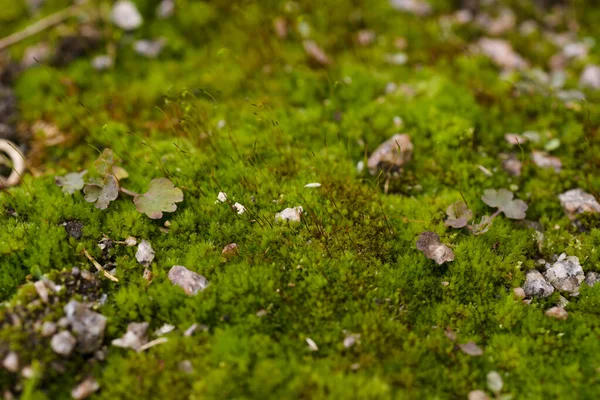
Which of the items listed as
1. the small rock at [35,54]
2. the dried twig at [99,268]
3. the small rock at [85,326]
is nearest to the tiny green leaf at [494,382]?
the small rock at [85,326]

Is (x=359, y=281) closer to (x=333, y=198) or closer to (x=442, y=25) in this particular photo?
(x=333, y=198)

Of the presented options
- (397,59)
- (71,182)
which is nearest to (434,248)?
(397,59)

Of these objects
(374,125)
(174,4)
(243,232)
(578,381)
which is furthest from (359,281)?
(174,4)

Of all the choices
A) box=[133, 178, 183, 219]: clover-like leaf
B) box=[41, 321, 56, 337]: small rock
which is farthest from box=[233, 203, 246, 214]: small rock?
box=[41, 321, 56, 337]: small rock

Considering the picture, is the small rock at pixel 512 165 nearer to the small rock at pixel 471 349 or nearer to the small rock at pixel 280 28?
the small rock at pixel 471 349

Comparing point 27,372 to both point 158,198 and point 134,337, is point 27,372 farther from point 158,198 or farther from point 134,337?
point 158,198

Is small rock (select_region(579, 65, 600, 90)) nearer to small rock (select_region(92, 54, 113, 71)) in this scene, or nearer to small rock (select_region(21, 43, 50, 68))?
small rock (select_region(92, 54, 113, 71))
